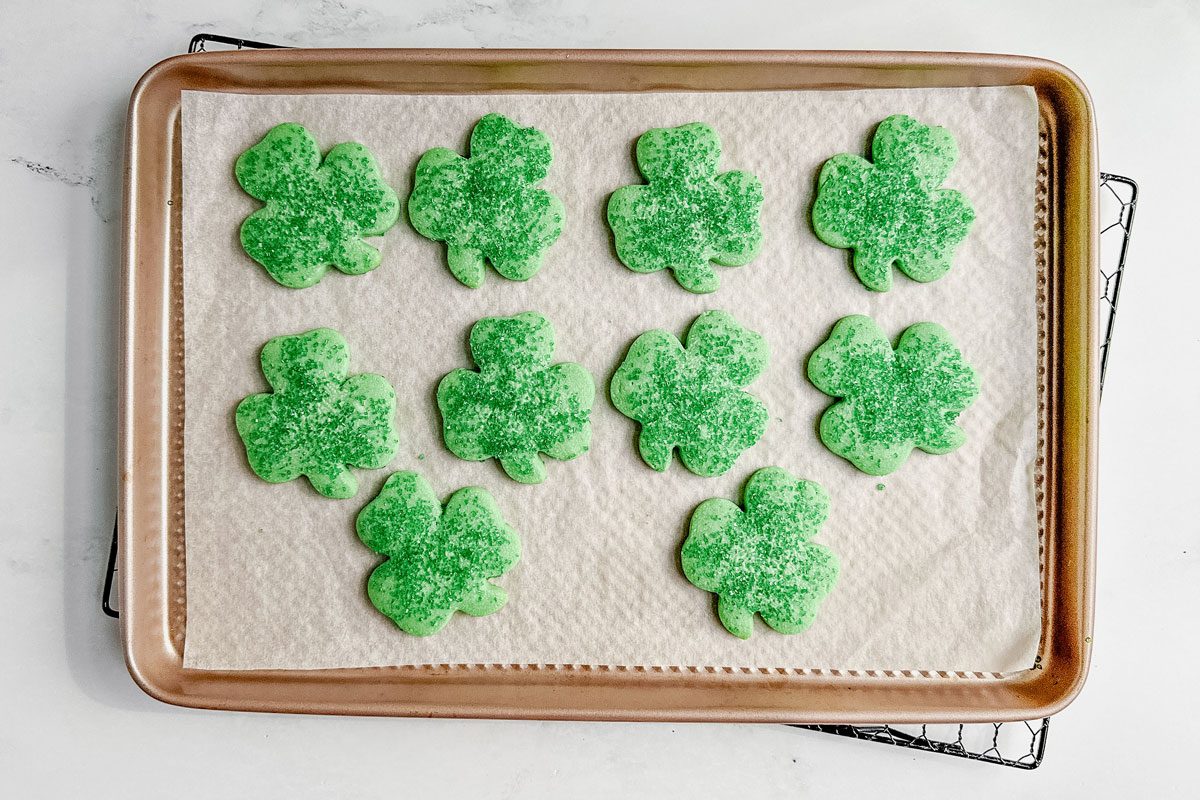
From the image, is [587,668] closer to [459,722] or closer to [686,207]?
[459,722]

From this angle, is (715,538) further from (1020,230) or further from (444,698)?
(1020,230)

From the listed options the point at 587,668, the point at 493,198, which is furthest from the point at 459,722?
the point at 493,198

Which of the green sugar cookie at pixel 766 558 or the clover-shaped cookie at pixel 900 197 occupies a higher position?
the clover-shaped cookie at pixel 900 197

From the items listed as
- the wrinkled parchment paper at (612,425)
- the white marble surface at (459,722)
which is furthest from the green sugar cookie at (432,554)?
the white marble surface at (459,722)

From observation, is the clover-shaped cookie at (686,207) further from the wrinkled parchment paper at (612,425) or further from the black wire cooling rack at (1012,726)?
the black wire cooling rack at (1012,726)

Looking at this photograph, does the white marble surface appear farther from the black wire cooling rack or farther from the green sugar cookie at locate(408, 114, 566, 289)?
the green sugar cookie at locate(408, 114, 566, 289)

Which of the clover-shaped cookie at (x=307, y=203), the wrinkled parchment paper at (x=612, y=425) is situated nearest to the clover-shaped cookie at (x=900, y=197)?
the wrinkled parchment paper at (x=612, y=425)

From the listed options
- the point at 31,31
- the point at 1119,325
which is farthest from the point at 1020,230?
the point at 31,31
